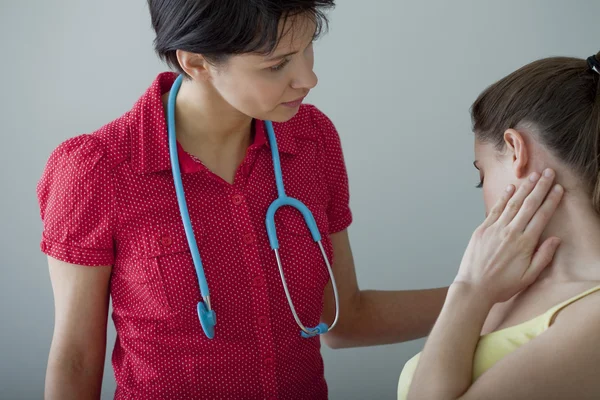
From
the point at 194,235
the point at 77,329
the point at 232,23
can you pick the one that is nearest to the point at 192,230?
the point at 194,235

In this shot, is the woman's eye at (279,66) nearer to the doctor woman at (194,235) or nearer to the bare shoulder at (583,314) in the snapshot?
the doctor woman at (194,235)

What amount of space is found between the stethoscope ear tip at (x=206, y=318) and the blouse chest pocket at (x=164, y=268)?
4 centimetres

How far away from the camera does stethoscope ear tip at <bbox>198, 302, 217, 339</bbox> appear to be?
1417 mm

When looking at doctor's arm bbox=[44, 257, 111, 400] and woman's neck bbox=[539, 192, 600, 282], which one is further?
doctor's arm bbox=[44, 257, 111, 400]

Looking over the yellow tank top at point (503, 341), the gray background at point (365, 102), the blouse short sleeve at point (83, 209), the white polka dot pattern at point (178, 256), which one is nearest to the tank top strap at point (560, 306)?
the yellow tank top at point (503, 341)

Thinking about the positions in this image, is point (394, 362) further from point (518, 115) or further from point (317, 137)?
point (518, 115)

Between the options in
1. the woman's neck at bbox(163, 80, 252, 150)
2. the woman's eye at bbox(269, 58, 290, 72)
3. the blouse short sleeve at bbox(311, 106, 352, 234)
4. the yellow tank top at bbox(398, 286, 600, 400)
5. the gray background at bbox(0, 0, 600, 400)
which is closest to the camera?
the yellow tank top at bbox(398, 286, 600, 400)

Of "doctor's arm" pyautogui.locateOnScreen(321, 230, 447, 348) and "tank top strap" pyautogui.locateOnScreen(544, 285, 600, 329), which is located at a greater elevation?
"tank top strap" pyautogui.locateOnScreen(544, 285, 600, 329)

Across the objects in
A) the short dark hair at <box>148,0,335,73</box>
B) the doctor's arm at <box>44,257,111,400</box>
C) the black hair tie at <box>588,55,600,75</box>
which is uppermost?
the short dark hair at <box>148,0,335,73</box>

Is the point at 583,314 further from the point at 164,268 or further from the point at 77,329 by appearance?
the point at 77,329

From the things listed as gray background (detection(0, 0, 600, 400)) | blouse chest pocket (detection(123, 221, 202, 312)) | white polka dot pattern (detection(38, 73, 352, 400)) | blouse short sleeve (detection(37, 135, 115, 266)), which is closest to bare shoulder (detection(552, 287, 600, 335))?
white polka dot pattern (detection(38, 73, 352, 400))

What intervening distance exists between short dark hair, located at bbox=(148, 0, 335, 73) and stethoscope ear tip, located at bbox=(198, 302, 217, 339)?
1.51 ft

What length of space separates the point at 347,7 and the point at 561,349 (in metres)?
1.37

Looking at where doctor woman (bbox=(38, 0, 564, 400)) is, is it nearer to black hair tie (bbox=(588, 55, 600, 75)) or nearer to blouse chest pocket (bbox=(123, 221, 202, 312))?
blouse chest pocket (bbox=(123, 221, 202, 312))
